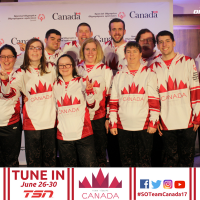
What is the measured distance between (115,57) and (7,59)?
1.54 m

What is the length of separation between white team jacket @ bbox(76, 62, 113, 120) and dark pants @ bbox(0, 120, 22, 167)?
0.99 meters

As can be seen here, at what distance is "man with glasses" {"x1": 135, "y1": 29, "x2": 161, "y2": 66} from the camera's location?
10.5 feet

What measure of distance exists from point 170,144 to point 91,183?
43.2 inches

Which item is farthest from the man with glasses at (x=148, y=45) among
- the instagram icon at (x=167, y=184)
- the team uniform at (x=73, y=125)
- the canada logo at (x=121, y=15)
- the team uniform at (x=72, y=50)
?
the instagram icon at (x=167, y=184)

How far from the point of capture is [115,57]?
3.26 meters

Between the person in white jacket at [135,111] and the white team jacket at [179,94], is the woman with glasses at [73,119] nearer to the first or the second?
the person in white jacket at [135,111]

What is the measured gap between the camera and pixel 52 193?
2.10m

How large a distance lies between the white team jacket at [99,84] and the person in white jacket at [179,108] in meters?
0.66

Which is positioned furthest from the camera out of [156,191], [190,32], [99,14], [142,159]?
[190,32]

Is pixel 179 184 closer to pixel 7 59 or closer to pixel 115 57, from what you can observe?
pixel 115 57

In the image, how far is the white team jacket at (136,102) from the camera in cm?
246

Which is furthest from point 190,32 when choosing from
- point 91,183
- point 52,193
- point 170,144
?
point 52,193

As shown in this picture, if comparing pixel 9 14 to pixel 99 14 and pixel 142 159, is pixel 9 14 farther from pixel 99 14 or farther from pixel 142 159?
pixel 142 159

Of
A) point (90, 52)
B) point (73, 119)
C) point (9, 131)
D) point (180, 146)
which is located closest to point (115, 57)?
point (90, 52)
